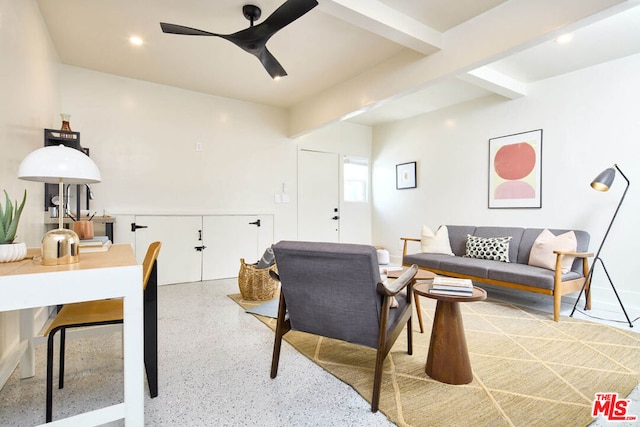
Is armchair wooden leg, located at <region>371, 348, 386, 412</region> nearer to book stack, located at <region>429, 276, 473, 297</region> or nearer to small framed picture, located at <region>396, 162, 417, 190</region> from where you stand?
book stack, located at <region>429, 276, 473, 297</region>

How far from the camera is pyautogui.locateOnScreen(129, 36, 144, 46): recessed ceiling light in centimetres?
307

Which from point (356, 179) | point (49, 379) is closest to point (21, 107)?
point (49, 379)

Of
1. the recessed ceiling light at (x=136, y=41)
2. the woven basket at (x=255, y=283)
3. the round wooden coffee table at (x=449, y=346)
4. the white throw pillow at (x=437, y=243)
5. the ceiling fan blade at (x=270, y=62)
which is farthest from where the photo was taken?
the white throw pillow at (x=437, y=243)

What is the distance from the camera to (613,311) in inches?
124

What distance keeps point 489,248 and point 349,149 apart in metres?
2.95

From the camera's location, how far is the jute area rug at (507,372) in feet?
5.08

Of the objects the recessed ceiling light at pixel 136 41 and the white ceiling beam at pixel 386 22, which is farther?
the recessed ceiling light at pixel 136 41

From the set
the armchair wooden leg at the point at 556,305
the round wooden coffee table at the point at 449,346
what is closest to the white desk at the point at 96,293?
the round wooden coffee table at the point at 449,346

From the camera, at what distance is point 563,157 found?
3.59 metres

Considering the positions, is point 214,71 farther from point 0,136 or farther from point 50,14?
point 0,136

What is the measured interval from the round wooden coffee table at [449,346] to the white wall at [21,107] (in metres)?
2.37

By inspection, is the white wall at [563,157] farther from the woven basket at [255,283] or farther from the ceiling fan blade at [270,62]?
the ceiling fan blade at [270,62]

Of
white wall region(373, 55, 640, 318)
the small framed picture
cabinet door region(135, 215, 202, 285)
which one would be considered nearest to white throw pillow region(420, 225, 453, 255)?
white wall region(373, 55, 640, 318)
